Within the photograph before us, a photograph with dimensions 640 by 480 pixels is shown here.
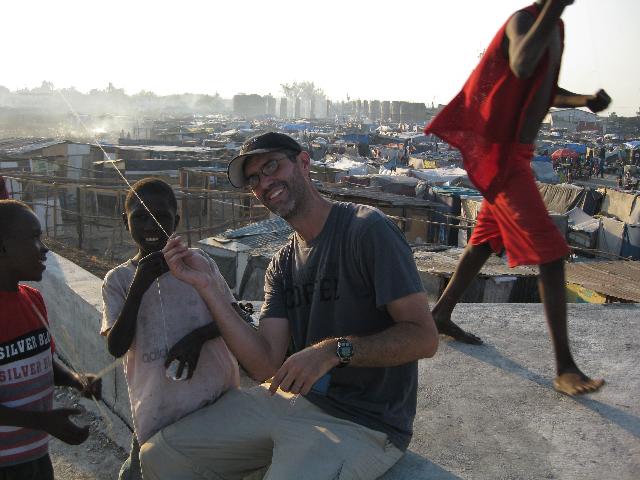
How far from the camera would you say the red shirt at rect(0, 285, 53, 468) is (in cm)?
229

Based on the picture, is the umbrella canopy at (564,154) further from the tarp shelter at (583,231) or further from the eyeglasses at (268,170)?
the eyeglasses at (268,170)

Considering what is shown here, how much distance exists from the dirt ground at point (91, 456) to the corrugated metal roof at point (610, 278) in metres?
4.65

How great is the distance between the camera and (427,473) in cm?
213

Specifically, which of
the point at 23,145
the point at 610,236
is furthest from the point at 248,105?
the point at 610,236

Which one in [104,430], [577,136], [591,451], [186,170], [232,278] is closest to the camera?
[591,451]

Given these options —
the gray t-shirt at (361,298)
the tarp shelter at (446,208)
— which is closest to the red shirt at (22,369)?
the gray t-shirt at (361,298)

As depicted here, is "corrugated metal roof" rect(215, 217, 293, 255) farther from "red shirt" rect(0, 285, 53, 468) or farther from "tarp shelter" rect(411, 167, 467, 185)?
"tarp shelter" rect(411, 167, 467, 185)

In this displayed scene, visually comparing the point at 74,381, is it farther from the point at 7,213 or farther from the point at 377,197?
the point at 377,197

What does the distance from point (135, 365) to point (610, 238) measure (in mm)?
16725

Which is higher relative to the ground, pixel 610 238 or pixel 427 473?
pixel 427 473

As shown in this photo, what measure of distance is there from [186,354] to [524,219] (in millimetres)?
1466

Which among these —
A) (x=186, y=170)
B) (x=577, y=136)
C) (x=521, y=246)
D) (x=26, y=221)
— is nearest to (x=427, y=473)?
(x=521, y=246)

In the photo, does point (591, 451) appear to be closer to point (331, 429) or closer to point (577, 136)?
point (331, 429)

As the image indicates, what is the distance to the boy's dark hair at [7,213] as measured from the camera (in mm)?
2342
